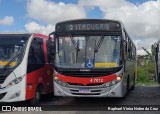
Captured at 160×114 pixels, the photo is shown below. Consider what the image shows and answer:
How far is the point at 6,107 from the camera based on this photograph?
13.4 m

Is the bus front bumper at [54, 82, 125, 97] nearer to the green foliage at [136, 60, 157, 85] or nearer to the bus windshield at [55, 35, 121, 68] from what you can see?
the bus windshield at [55, 35, 121, 68]

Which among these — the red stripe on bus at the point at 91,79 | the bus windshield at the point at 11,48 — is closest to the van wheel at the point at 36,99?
the red stripe on bus at the point at 91,79

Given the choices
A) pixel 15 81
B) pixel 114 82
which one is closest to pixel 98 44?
pixel 114 82

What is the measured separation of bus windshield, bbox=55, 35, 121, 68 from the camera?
13805 millimetres

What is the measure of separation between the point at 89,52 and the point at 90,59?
0.89ft

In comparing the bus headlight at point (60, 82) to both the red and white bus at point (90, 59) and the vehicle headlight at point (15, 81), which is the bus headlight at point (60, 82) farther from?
the vehicle headlight at point (15, 81)

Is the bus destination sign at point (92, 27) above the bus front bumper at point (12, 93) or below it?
above

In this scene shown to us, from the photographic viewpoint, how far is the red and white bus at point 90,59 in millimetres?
13648

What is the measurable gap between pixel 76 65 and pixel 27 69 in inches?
71.3

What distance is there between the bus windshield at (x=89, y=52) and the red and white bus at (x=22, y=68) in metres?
0.95

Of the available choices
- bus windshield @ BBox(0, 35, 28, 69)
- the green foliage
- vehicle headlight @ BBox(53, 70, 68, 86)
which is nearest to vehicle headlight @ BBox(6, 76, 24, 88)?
bus windshield @ BBox(0, 35, 28, 69)

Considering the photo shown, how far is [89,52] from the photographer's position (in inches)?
548

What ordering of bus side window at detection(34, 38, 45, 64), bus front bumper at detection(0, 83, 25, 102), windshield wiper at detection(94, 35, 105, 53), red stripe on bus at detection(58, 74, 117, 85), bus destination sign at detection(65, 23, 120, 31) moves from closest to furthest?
bus front bumper at detection(0, 83, 25, 102), red stripe on bus at detection(58, 74, 117, 85), windshield wiper at detection(94, 35, 105, 53), bus destination sign at detection(65, 23, 120, 31), bus side window at detection(34, 38, 45, 64)

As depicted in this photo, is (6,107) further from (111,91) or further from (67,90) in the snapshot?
(111,91)
